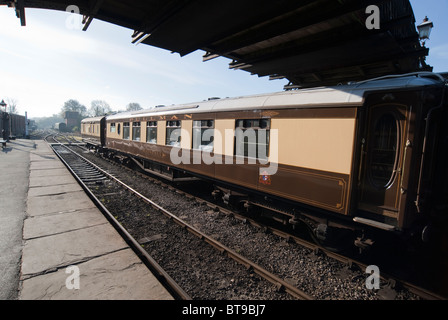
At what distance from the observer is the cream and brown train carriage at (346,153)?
3982mm

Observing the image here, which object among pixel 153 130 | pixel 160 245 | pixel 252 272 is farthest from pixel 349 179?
pixel 153 130

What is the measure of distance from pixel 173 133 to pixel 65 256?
5866 millimetres

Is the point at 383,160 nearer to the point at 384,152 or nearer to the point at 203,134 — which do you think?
the point at 384,152

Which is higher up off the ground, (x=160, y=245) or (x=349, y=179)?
(x=349, y=179)

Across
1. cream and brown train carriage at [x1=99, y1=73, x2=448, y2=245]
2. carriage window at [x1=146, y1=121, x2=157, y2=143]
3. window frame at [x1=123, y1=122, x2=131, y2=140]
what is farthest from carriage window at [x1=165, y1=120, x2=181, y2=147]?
window frame at [x1=123, y1=122, x2=131, y2=140]

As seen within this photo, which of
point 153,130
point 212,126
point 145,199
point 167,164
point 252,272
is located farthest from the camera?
point 153,130

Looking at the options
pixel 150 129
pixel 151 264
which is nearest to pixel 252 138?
pixel 151 264

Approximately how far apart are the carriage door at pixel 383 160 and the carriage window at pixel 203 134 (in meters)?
4.42

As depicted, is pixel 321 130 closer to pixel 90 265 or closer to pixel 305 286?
pixel 305 286

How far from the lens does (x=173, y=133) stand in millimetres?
9555

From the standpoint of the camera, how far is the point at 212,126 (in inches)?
295

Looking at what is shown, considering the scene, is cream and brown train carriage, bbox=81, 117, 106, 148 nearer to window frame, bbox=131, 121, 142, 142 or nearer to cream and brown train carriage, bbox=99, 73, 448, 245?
window frame, bbox=131, 121, 142, 142

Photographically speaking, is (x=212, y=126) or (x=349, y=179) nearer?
(x=349, y=179)
